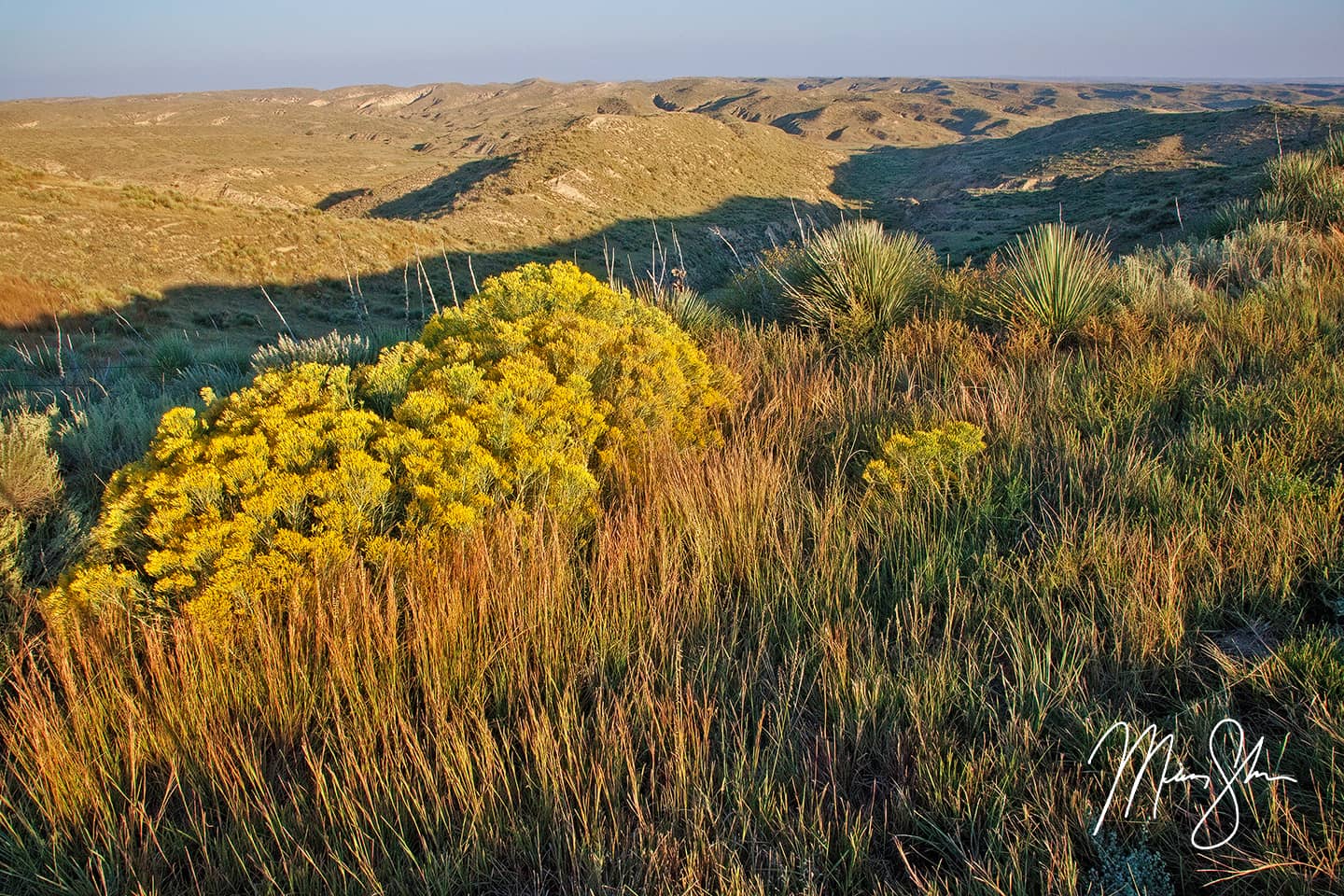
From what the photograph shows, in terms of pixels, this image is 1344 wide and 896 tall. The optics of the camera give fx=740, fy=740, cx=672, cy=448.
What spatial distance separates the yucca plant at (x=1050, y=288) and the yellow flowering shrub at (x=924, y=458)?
2978 mm

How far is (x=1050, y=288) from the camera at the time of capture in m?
6.48

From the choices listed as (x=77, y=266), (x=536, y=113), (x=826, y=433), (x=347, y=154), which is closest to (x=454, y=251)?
(x=77, y=266)

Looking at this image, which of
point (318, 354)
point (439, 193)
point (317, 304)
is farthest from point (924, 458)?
point (439, 193)

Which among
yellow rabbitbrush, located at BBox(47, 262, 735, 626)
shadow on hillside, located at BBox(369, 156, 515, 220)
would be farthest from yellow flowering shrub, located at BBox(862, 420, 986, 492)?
shadow on hillside, located at BBox(369, 156, 515, 220)

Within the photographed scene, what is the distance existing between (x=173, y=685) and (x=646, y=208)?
45.7 metres

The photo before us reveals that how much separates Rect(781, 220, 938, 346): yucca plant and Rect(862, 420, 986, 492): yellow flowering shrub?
288 cm

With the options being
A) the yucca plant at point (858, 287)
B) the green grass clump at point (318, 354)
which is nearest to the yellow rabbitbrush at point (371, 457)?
the green grass clump at point (318, 354)

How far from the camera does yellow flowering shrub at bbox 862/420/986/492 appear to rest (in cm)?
386

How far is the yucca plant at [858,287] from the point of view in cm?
701
